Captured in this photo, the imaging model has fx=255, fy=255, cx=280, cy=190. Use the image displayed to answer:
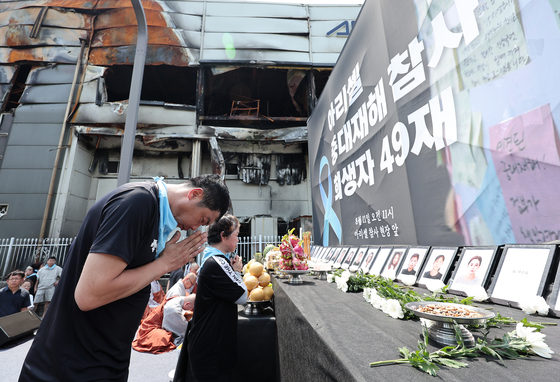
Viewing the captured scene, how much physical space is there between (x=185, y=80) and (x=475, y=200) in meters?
14.5

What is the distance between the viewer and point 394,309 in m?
1.11

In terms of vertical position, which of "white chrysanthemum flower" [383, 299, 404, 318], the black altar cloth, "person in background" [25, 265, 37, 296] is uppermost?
"white chrysanthemum flower" [383, 299, 404, 318]

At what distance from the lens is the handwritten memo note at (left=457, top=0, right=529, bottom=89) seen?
1.70 metres

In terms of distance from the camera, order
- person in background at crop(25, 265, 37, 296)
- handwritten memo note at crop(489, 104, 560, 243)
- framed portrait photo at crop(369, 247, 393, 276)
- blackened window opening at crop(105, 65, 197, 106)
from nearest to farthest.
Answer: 1. handwritten memo note at crop(489, 104, 560, 243)
2. framed portrait photo at crop(369, 247, 393, 276)
3. person in background at crop(25, 265, 37, 296)
4. blackened window opening at crop(105, 65, 197, 106)

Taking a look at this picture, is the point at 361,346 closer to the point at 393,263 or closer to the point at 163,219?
the point at 163,219

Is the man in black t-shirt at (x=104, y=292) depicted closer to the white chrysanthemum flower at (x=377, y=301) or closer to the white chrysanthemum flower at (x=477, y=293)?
the white chrysanthemum flower at (x=377, y=301)

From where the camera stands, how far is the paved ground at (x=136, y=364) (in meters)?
3.05

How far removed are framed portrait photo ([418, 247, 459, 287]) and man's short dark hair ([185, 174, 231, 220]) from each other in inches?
54.4

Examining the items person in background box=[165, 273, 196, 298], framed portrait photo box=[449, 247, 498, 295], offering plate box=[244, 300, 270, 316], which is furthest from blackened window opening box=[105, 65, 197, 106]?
framed portrait photo box=[449, 247, 498, 295]

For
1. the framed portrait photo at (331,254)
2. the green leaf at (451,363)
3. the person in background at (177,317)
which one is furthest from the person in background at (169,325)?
the green leaf at (451,363)

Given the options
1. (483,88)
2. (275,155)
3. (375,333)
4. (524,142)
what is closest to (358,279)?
(375,333)

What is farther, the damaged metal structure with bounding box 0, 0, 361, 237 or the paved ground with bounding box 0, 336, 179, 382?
the damaged metal structure with bounding box 0, 0, 361, 237

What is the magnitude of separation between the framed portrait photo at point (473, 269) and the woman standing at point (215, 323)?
4.64 feet

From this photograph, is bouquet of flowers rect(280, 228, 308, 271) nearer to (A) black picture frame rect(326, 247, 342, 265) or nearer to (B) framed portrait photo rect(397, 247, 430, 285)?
(B) framed portrait photo rect(397, 247, 430, 285)
